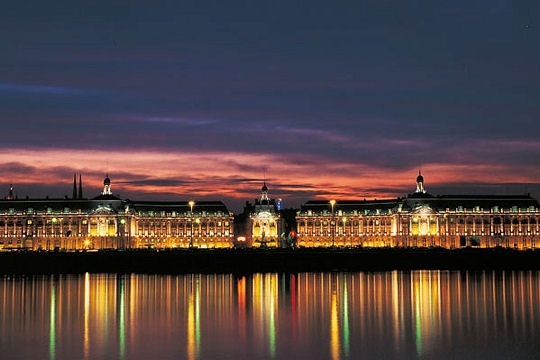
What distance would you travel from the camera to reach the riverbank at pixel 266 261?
452 feet

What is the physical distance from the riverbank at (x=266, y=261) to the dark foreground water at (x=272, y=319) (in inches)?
1092

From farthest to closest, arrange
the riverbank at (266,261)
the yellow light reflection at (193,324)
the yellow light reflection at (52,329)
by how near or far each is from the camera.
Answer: the riverbank at (266,261) < the yellow light reflection at (193,324) < the yellow light reflection at (52,329)

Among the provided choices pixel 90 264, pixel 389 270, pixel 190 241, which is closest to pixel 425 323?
pixel 389 270

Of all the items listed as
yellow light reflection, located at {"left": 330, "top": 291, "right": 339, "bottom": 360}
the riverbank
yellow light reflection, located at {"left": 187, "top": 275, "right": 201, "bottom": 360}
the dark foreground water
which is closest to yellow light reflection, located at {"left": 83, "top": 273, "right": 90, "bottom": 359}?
the dark foreground water

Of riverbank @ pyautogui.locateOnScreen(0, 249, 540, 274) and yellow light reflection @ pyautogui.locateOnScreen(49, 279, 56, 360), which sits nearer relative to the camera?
yellow light reflection @ pyautogui.locateOnScreen(49, 279, 56, 360)

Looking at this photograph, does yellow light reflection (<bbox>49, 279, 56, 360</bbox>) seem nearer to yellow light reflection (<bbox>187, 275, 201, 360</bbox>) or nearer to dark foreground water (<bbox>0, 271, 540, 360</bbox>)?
dark foreground water (<bbox>0, 271, 540, 360</bbox>)

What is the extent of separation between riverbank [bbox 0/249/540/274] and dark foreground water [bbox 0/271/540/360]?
27740 mm

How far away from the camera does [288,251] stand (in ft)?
490

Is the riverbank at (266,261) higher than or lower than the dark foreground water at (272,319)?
Result: higher

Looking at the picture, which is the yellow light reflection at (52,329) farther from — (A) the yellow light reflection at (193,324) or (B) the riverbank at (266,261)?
(B) the riverbank at (266,261)

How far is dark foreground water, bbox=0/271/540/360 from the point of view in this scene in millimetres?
58438

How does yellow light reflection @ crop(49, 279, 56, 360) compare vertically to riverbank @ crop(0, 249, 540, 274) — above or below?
below

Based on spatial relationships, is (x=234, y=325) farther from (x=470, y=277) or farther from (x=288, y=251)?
(x=288, y=251)

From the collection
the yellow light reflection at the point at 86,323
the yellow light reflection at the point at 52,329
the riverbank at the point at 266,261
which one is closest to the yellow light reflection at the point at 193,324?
the yellow light reflection at the point at 86,323
